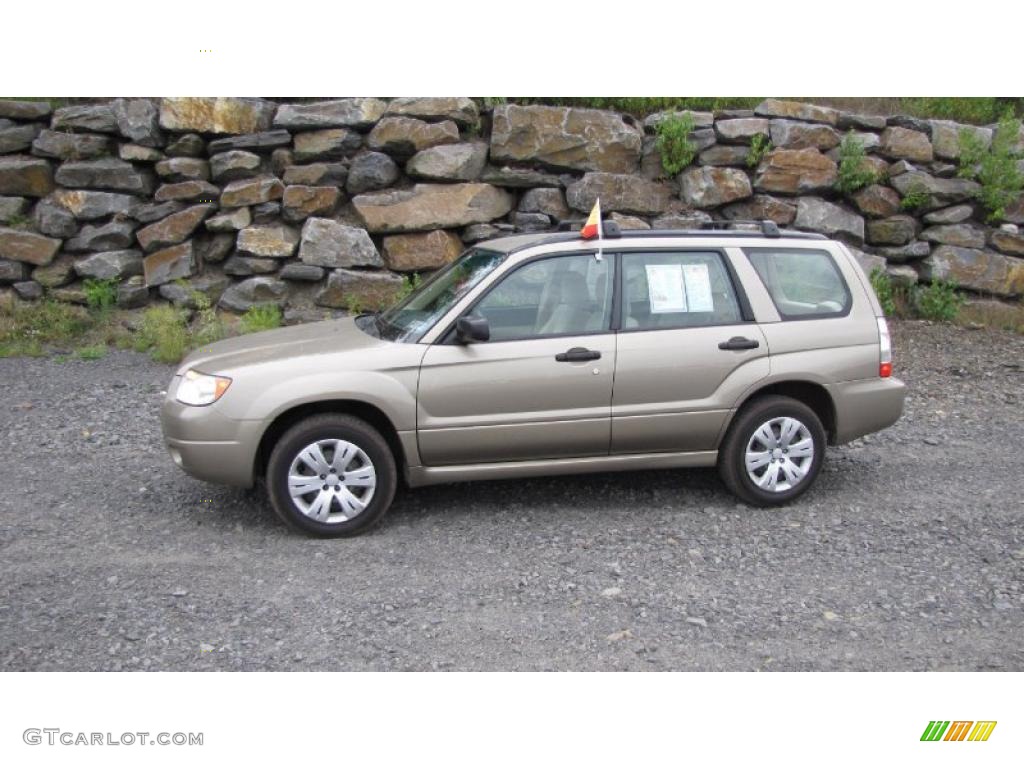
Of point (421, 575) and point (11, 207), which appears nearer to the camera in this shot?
point (421, 575)

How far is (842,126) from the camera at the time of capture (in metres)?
10.6

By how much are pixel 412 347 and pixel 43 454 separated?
3292 millimetres

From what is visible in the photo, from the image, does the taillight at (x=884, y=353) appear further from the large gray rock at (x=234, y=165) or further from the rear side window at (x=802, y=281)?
the large gray rock at (x=234, y=165)

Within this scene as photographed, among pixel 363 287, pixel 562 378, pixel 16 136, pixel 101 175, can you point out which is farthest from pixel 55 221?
pixel 562 378

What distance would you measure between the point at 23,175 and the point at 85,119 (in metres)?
0.95

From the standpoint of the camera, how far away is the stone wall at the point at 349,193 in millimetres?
10016

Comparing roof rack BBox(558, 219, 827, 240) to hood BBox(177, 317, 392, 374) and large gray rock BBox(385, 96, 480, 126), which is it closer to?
hood BBox(177, 317, 392, 374)

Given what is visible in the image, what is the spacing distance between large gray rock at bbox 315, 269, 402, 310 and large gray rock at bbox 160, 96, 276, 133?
2.04 m

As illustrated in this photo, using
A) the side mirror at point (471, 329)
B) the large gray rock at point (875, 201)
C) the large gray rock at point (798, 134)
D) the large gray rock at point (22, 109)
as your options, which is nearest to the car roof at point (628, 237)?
the side mirror at point (471, 329)

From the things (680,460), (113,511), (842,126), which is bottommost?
(113,511)

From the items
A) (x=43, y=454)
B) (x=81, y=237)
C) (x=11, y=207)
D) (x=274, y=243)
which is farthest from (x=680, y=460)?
(x=11, y=207)

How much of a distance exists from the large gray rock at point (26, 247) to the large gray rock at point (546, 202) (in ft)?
17.8

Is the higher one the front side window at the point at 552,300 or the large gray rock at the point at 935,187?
the large gray rock at the point at 935,187

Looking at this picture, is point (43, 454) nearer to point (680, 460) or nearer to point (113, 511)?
point (113, 511)
